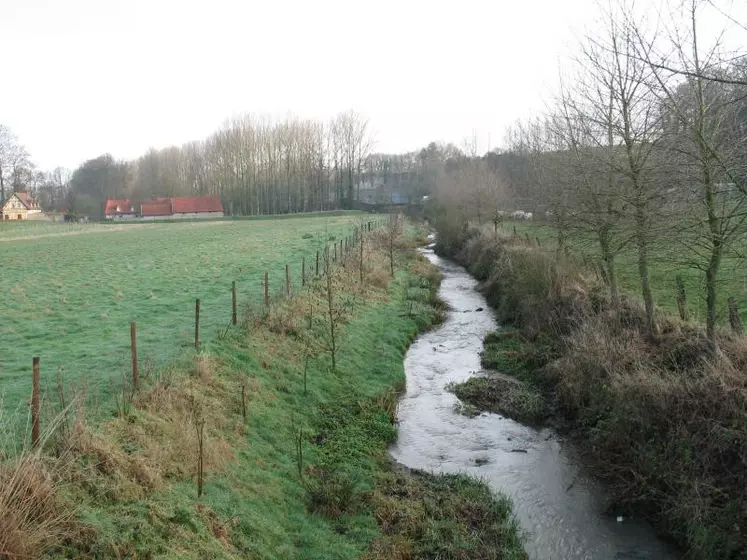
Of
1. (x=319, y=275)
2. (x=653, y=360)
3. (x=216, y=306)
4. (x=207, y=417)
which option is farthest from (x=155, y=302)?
(x=653, y=360)

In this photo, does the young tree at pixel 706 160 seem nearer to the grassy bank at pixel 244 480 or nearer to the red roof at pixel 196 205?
the grassy bank at pixel 244 480

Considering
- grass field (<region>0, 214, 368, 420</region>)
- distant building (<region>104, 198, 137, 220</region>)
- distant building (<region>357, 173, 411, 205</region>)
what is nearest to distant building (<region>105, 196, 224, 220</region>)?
distant building (<region>104, 198, 137, 220</region>)

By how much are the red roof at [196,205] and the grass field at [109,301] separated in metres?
59.1

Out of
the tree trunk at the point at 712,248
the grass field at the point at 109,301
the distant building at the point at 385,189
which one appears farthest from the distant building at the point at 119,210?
the tree trunk at the point at 712,248

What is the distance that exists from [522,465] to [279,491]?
202 inches

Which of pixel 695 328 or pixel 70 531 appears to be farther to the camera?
pixel 695 328

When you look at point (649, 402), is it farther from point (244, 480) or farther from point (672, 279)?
point (672, 279)

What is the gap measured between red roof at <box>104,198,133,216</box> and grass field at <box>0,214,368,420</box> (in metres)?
72.4

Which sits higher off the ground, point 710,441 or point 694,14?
point 694,14

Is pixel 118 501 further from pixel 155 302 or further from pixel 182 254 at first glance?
pixel 182 254

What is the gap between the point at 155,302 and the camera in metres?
17.8

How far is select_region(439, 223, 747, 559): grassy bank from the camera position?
839 centimetres

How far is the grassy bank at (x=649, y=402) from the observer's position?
839 centimetres

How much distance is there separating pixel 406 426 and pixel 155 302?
9694 millimetres
